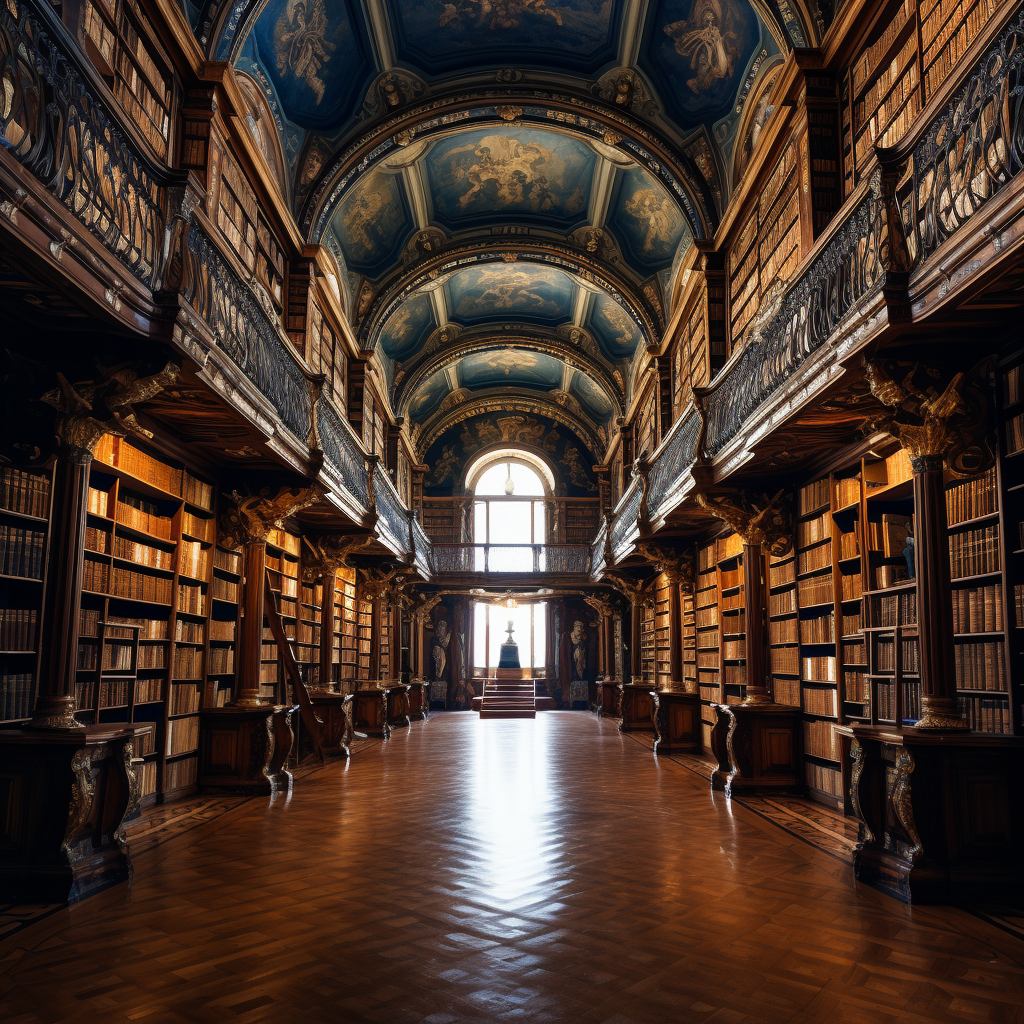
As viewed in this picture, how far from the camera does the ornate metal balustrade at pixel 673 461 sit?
866 centimetres

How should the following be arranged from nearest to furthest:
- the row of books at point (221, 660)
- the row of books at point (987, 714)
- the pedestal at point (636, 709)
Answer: the row of books at point (987, 714) → the row of books at point (221, 660) → the pedestal at point (636, 709)

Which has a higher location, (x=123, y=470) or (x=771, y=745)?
(x=123, y=470)

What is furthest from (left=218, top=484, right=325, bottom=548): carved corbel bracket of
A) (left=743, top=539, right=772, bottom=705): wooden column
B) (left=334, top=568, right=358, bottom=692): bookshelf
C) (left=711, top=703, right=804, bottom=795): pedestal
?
(left=334, top=568, right=358, bottom=692): bookshelf

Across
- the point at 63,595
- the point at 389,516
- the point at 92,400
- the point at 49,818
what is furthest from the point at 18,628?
the point at 389,516

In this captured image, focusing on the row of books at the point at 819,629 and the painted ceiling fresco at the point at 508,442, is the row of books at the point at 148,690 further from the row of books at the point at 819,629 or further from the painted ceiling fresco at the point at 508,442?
the painted ceiling fresco at the point at 508,442

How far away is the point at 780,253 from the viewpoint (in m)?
8.02

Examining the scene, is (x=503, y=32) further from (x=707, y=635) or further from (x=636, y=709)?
(x=636, y=709)

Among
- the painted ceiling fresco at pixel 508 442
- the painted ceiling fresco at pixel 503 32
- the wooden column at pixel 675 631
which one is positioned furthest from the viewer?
the painted ceiling fresco at pixel 508 442

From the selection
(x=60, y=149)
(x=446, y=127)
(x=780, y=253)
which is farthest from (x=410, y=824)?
(x=446, y=127)

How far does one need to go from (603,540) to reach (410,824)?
11100 mm

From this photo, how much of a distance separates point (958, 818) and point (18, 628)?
502cm

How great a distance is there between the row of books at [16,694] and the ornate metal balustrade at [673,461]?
19.0 feet

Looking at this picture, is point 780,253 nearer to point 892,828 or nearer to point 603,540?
point 892,828

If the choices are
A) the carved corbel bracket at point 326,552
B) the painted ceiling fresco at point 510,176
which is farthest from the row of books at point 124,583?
the painted ceiling fresco at point 510,176
